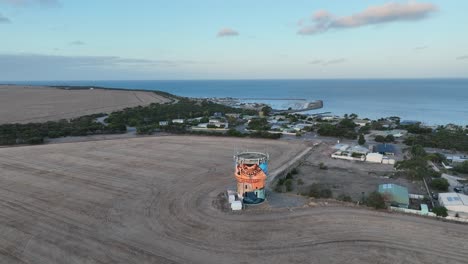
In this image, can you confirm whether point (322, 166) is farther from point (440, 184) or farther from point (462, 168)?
point (462, 168)

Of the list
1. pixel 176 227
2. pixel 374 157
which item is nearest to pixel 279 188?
pixel 176 227

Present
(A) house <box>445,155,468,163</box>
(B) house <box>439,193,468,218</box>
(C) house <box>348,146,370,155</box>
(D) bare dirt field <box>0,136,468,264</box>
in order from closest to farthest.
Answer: (D) bare dirt field <box>0,136,468,264</box> → (B) house <box>439,193,468,218</box> → (A) house <box>445,155,468,163</box> → (C) house <box>348,146,370,155</box>

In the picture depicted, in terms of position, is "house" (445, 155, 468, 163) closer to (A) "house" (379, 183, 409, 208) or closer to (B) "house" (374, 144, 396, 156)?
(B) "house" (374, 144, 396, 156)

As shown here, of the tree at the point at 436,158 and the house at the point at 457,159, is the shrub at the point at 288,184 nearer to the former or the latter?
the tree at the point at 436,158

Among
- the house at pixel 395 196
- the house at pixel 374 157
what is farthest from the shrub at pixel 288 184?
the house at pixel 374 157

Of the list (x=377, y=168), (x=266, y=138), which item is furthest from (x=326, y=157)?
(x=266, y=138)

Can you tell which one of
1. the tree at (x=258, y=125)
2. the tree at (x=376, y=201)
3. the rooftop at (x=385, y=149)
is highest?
the tree at (x=258, y=125)

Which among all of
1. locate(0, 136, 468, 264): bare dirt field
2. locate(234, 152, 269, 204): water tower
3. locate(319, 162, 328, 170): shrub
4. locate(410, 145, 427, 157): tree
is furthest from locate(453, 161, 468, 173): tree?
locate(234, 152, 269, 204): water tower
